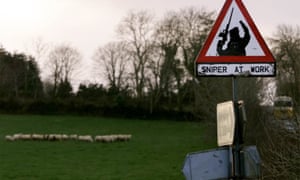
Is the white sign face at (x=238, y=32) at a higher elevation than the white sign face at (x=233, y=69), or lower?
higher

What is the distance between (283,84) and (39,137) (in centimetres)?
2001

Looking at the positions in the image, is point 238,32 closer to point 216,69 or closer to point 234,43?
point 234,43

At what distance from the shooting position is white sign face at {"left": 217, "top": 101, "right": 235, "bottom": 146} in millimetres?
4623

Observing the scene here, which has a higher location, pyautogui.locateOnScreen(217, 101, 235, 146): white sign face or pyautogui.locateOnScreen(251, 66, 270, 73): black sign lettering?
pyautogui.locateOnScreen(251, 66, 270, 73): black sign lettering

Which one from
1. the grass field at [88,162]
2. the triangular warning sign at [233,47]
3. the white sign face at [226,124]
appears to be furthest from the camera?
the grass field at [88,162]

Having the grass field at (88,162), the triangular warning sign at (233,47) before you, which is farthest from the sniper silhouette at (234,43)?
the grass field at (88,162)

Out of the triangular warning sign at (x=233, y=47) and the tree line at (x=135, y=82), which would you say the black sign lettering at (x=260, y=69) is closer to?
the triangular warning sign at (x=233, y=47)

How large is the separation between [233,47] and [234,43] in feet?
0.13

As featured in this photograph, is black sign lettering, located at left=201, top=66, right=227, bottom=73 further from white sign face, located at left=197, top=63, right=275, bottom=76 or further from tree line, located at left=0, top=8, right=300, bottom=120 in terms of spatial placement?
tree line, located at left=0, top=8, right=300, bottom=120

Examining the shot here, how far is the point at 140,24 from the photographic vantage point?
67.1 meters

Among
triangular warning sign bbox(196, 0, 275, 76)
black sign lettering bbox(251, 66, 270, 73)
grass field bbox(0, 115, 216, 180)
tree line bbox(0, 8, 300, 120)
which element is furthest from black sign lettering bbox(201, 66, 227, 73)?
tree line bbox(0, 8, 300, 120)

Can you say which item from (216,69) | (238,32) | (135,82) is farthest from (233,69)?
(135,82)

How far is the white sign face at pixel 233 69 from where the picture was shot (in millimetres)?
4945

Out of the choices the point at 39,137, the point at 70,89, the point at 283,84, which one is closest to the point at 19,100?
the point at 70,89
